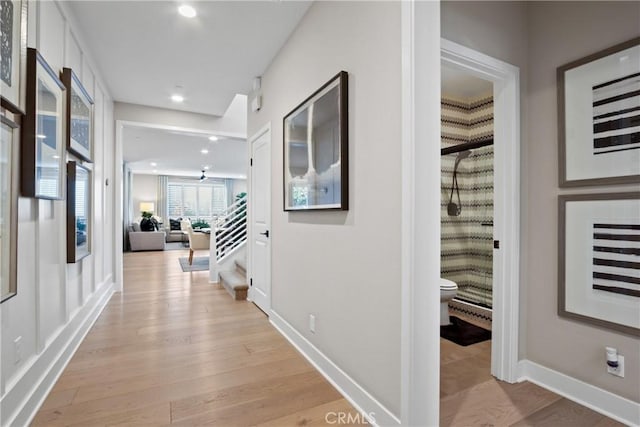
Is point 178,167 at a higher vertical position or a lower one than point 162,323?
higher

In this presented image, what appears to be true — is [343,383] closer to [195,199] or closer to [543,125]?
[543,125]

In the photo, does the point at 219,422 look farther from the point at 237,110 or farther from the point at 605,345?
the point at 237,110

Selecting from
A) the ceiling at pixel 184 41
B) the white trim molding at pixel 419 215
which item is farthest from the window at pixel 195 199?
the white trim molding at pixel 419 215

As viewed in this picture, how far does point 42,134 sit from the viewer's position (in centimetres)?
174

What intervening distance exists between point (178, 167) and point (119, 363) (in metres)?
9.22

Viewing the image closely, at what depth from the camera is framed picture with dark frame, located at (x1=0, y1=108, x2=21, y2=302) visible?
139 centimetres

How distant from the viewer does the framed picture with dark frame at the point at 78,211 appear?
2.29 m

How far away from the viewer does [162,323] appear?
3025 millimetres

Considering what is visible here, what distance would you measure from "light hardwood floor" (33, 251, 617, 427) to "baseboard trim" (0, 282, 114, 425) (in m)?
0.06

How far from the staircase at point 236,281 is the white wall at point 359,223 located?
1.48m

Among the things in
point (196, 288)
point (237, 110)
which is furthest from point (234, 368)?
point (237, 110)

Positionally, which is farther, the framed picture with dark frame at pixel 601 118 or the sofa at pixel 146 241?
the sofa at pixel 146 241

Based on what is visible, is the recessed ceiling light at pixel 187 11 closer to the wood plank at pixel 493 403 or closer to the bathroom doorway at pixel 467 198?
the bathroom doorway at pixel 467 198

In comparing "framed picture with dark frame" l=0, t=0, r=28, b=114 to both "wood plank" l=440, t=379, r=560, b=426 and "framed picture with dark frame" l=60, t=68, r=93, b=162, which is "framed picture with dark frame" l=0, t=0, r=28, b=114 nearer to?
"framed picture with dark frame" l=60, t=68, r=93, b=162
